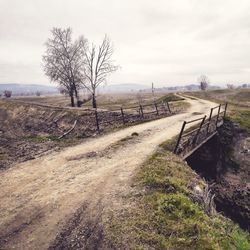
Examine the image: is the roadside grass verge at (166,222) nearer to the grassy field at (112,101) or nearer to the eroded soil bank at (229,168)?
the eroded soil bank at (229,168)

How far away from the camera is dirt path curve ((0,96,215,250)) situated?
941 cm

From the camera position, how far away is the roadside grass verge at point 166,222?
8.44 meters

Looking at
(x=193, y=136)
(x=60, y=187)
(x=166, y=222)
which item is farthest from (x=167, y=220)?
(x=193, y=136)

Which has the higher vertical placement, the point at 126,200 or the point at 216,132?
the point at 126,200

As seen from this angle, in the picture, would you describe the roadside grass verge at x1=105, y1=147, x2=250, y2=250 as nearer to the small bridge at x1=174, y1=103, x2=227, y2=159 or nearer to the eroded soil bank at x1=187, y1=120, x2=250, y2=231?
the small bridge at x1=174, y1=103, x2=227, y2=159

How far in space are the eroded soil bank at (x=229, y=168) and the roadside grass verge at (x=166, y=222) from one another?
11.0 meters

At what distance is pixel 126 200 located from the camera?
1083 cm

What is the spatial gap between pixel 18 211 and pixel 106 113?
2607cm

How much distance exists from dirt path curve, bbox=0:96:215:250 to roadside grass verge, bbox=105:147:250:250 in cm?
89

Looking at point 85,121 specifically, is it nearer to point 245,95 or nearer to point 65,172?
point 65,172

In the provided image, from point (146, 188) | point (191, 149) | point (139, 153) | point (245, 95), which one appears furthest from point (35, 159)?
point (245, 95)

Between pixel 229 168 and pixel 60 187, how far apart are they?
17.4 m

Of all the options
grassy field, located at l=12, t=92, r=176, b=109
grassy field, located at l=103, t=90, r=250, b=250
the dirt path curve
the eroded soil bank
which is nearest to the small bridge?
the eroded soil bank

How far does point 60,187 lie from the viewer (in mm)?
12516
